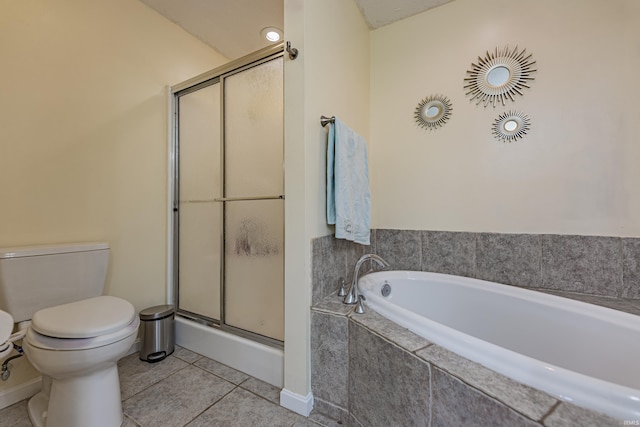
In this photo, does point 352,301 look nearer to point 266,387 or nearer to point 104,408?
point 266,387

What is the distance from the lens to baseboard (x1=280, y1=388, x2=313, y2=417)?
50.1 inches

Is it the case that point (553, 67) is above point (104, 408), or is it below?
above

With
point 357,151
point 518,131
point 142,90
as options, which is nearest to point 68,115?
point 142,90

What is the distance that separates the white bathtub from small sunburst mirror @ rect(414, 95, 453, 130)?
1.06m

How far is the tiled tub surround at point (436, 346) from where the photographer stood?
68cm

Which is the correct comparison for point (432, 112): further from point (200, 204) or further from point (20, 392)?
point (20, 392)

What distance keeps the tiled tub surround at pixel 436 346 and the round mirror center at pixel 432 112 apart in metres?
0.84

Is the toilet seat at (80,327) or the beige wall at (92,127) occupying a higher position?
the beige wall at (92,127)

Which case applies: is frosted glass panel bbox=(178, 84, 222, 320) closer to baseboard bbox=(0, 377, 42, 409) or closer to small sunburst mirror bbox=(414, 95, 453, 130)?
baseboard bbox=(0, 377, 42, 409)

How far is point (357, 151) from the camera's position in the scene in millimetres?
1636

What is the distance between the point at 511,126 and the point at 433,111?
49 cm

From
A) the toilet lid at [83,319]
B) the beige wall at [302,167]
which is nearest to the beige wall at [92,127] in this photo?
the toilet lid at [83,319]

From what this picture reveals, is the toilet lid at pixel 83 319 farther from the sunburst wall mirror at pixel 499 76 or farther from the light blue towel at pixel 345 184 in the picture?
the sunburst wall mirror at pixel 499 76

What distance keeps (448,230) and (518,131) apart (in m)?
0.73
